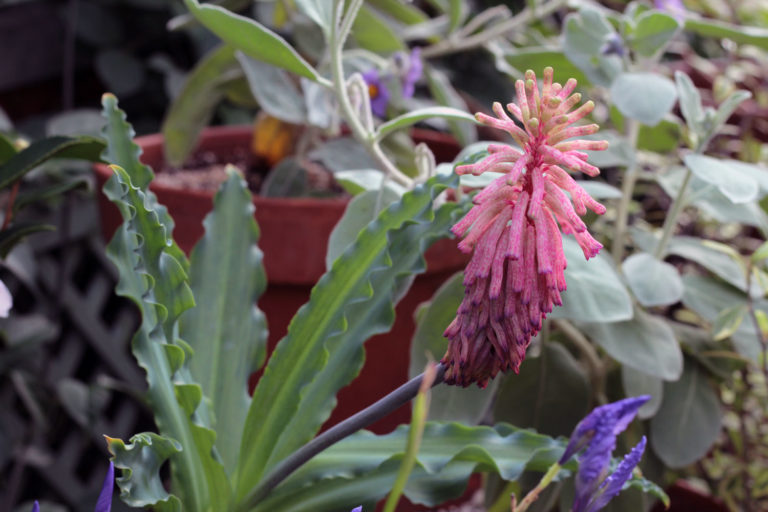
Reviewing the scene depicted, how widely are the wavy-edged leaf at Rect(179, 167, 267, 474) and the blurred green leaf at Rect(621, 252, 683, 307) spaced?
0.96ft

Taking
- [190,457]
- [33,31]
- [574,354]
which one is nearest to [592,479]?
[190,457]

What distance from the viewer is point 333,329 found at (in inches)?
19.1

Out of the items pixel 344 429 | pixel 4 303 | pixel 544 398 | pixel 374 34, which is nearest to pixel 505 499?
pixel 544 398

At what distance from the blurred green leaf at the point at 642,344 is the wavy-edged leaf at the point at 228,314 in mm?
270

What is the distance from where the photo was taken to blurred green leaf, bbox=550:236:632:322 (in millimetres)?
530

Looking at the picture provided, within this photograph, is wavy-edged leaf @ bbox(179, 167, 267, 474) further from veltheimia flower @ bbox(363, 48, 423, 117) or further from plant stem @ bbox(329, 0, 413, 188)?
veltheimia flower @ bbox(363, 48, 423, 117)

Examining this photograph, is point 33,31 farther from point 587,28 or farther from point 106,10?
point 587,28

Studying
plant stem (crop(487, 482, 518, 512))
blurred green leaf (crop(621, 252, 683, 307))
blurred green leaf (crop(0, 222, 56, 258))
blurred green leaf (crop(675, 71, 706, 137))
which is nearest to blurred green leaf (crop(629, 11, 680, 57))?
blurred green leaf (crop(675, 71, 706, 137))

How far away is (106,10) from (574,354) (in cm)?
96

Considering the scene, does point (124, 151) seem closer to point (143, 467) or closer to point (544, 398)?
point (143, 467)

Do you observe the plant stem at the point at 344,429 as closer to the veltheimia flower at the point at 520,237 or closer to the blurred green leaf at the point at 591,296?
the veltheimia flower at the point at 520,237

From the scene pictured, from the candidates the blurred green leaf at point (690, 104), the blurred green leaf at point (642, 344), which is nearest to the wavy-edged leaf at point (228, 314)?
the blurred green leaf at point (642, 344)

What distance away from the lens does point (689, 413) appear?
2.25ft

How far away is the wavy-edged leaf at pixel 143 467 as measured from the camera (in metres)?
0.38
